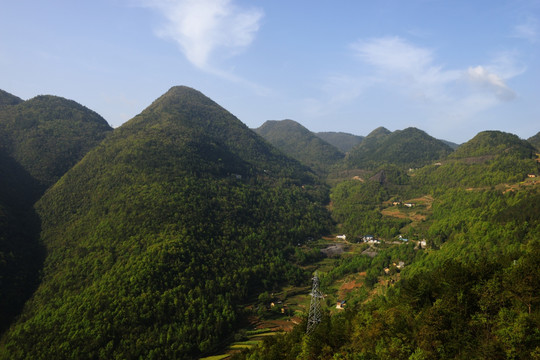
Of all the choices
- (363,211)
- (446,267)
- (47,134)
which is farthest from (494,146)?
(47,134)

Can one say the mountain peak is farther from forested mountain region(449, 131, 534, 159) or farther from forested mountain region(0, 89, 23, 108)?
forested mountain region(449, 131, 534, 159)

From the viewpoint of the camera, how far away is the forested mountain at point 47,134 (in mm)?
129875

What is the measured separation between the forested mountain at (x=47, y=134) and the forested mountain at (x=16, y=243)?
8368mm

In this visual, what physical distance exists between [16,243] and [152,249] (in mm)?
43518

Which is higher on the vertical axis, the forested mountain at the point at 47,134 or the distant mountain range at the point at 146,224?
the forested mountain at the point at 47,134

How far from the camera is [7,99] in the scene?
6777 inches

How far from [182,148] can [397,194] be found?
407 ft

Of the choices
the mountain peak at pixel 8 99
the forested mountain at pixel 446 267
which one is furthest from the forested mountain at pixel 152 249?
the mountain peak at pixel 8 99

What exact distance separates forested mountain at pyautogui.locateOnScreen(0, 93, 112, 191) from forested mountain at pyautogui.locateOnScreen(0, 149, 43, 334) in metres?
8.37

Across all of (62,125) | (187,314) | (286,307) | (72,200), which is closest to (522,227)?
(286,307)

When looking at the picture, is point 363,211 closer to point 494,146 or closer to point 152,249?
point 494,146

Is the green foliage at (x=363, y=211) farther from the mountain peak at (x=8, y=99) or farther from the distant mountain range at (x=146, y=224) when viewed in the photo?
the mountain peak at (x=8, y=99)

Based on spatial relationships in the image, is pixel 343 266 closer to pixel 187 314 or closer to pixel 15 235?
pixel 187 314

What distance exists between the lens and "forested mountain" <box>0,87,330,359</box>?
192ft
